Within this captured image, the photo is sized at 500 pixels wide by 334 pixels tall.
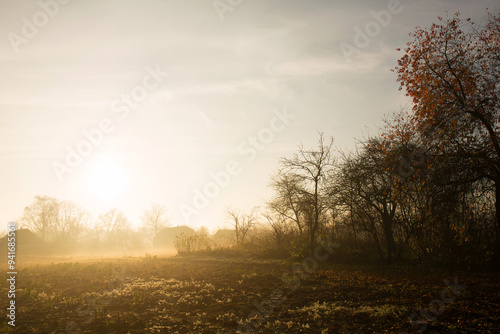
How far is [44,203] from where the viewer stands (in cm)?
7069

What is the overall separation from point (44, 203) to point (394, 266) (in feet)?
269

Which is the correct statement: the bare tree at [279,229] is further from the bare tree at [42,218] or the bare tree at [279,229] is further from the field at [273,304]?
the bare tree at [42,218]

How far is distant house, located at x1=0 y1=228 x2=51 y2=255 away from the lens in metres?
47.7

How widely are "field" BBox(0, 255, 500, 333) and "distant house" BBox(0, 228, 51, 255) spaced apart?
139 ft

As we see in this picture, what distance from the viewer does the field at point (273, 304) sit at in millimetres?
7402

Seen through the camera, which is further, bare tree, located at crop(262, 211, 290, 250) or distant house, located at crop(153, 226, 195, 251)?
distant house, located at crop(153, 226, 195, 251)

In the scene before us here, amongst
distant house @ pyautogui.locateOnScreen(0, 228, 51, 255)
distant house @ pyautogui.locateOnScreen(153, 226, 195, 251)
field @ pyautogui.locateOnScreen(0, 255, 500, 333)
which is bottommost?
distant house @ pyautogui.locateOnScreen(153, 226, 195, 251)

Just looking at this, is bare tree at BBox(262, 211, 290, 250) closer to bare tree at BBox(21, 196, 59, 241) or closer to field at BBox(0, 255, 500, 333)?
field at BBox(0, 255, 500, 333)

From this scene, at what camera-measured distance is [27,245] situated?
164 feet

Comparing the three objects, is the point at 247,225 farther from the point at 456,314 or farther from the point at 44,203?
the point at 44,203

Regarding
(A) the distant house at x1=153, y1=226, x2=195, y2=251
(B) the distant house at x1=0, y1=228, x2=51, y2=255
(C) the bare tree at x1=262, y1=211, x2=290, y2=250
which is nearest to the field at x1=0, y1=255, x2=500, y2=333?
(C) the bare tree at x1=262, y1=211, x2=290, y2=250

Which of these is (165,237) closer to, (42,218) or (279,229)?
(42,218)

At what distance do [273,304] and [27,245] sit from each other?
5786cm

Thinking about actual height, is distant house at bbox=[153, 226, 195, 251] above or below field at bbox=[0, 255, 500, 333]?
below
